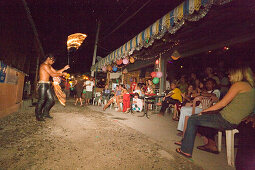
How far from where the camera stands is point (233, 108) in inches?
75.1

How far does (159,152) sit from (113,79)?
1383cm

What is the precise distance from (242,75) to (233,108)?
0.57m

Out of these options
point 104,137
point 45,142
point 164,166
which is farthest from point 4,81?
point 164,166

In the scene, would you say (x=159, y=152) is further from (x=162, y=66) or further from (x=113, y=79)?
(x=113, y=79)

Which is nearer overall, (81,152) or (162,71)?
(81,152)

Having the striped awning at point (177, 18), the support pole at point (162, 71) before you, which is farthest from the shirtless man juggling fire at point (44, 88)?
the support pole at point (162, 71)

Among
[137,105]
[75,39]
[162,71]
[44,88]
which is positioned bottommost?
[137,105]

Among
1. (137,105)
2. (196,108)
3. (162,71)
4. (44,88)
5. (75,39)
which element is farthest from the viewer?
(75,39)

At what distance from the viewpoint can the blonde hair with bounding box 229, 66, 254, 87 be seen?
1902 millimetres

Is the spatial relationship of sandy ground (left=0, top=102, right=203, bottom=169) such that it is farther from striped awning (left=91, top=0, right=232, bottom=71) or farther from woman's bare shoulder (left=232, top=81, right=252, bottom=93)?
striped awning (left=91, top=0, right=232, bottom=71)

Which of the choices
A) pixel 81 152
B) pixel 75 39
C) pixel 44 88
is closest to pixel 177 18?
pixel 81 152

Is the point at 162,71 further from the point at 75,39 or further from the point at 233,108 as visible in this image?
the point at 75,39

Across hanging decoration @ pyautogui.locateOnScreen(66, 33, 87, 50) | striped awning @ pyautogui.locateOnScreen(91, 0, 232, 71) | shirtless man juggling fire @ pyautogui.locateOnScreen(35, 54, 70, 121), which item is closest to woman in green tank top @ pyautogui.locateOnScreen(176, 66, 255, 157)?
striped awning @ pyautogui.locateOnScreen(91, 0, 232, 71)

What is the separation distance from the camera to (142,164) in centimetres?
172
